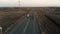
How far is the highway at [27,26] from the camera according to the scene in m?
0.87

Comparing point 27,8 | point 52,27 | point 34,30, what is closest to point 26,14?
point 27,8

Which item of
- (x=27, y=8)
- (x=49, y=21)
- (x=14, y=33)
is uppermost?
(x=27, y=8)

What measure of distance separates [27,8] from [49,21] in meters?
0.25

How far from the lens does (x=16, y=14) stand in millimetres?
886

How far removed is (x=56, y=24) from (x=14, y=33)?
16.2 inches

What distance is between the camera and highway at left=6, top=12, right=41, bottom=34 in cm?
87

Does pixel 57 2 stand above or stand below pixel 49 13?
above

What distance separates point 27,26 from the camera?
882mm

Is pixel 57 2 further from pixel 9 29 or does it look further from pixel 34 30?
pixel 9 29

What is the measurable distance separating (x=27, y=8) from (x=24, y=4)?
74 mm

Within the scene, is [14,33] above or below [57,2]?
below

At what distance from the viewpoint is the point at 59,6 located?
937 mm

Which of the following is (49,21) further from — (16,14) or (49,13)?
(16,14)

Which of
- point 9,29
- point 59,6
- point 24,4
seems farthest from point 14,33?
point 59,6
